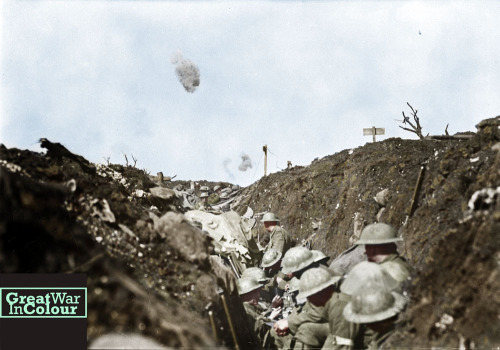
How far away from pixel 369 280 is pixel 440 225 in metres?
2.15

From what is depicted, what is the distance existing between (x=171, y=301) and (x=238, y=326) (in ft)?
5.70

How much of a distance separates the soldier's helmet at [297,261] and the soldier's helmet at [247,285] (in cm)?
80

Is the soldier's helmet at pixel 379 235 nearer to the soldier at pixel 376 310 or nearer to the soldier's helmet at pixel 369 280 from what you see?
the soldier's helmet at pixel 369 280

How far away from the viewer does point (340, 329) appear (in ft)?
18.7

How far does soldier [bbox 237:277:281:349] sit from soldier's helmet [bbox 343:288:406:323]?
2899 mm

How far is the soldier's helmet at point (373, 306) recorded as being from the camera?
5199 millimetres

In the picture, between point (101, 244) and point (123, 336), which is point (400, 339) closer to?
point (123, 336)

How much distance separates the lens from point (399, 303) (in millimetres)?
5297

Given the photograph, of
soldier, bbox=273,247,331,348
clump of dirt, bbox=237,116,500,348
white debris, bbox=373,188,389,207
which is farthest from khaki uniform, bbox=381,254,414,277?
white debris, bbox=373,188,389,207

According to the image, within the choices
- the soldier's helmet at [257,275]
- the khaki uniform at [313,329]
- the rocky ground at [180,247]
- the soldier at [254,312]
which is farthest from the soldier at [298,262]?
the khaki uniform at [313,329]

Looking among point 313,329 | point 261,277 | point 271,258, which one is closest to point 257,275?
point 261,277

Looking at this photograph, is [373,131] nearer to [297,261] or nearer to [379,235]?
[297,261]

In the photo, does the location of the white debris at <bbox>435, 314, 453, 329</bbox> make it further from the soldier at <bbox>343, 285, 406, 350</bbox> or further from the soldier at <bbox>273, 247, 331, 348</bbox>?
the soldier at <bbox>273, 247, 331, 348</bbox>

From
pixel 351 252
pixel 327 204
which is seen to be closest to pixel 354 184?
pixel 327 204
